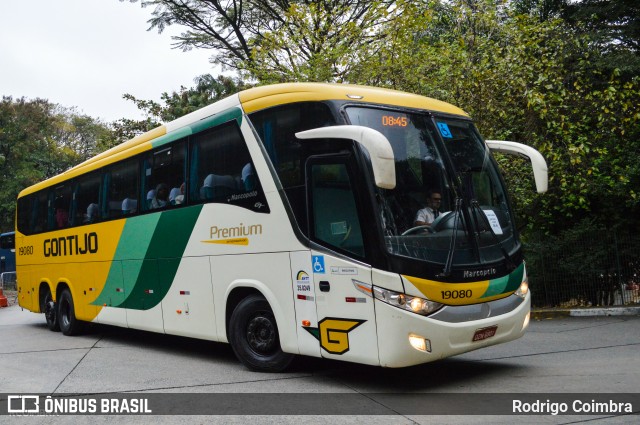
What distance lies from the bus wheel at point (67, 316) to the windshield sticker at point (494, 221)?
31.6 ft

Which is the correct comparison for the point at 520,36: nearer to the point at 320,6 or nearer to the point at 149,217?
the point at 320,6

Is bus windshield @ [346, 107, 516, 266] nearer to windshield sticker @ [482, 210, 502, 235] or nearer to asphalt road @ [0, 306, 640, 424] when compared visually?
windshield sticker @ [482, 210, 502, 235]

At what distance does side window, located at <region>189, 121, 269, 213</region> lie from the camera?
8305mm

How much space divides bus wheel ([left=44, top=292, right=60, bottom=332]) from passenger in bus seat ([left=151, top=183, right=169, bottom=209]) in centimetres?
587

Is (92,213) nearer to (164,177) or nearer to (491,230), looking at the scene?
(164,177)

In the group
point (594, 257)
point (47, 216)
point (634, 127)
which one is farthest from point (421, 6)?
point (47, 216)

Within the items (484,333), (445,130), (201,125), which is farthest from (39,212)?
(484,333)

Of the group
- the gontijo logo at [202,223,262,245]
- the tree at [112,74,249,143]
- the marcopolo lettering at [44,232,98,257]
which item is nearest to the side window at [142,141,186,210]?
the gontijo logo at [202,223,262,245]

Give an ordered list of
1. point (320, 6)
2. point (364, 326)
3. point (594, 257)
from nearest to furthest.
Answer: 1. point (364, 326)
2. point (594, 257)
3. point (320, 6)

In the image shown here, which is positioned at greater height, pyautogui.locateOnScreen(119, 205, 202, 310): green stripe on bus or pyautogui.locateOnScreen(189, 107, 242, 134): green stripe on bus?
pyautogui.locateOnScreen(189, 107, 242, 134): green stripe on bus

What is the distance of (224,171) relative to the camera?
8.84m

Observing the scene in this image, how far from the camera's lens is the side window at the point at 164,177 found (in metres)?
9.92

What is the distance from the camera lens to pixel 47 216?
50.2ft

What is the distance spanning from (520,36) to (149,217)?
930cm
